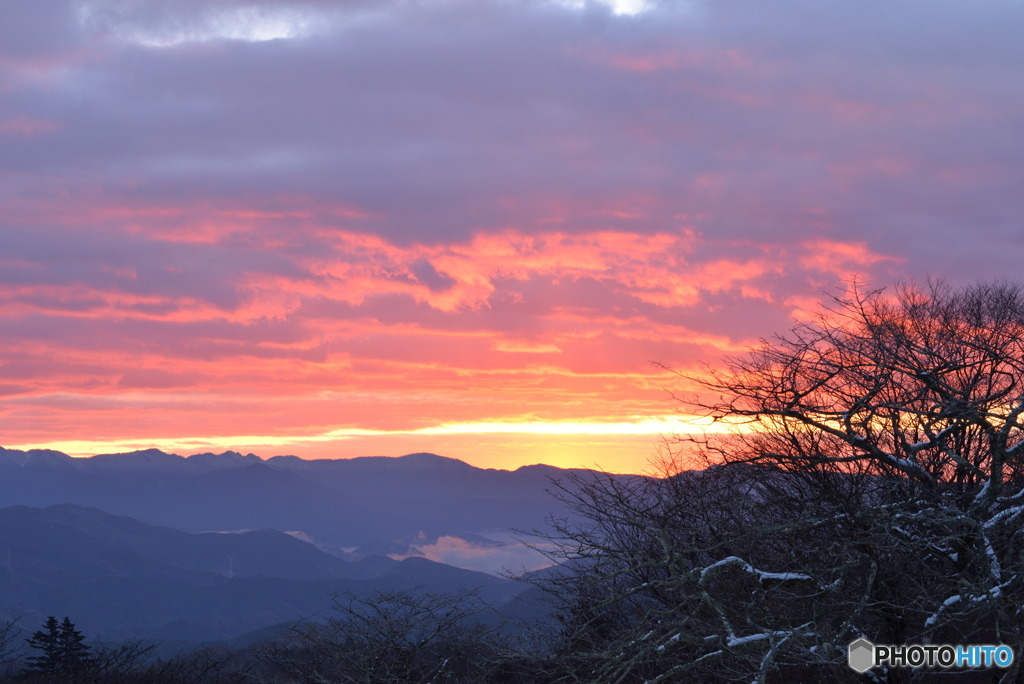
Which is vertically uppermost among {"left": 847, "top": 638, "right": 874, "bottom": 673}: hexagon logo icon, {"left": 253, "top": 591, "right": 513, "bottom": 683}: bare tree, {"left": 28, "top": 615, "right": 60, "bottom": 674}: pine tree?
{"left": 847, "top": 638, "right": 874, "bottom": 673}: hexagon logo icon

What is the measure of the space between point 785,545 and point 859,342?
3923mm

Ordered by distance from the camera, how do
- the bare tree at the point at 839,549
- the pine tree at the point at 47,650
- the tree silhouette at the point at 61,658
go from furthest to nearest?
the pine tree at the point at 47,650 → the tree silhouette at the point at 61,658 → the bare tree at the point at 839,549

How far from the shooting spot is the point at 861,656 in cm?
1437

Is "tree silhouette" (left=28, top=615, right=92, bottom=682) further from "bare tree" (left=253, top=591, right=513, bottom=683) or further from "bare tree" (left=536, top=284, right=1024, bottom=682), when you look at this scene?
"bare tree" (left=536, top=284, right=1024, bottom=682)

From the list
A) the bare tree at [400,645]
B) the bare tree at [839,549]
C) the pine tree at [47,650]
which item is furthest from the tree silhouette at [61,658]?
the bare tree at [839,549]

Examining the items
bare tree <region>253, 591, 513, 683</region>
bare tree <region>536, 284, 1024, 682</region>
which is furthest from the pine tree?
bare tree <region>536, 284, 1024, 682</region>

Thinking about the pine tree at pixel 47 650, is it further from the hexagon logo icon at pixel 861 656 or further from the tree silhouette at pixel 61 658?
the hexagon logo icon at pixel 861 656

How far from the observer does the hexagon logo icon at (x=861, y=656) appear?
14.3 meters

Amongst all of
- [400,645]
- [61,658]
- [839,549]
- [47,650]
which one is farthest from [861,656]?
[47,650]

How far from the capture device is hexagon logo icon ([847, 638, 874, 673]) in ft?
46.9

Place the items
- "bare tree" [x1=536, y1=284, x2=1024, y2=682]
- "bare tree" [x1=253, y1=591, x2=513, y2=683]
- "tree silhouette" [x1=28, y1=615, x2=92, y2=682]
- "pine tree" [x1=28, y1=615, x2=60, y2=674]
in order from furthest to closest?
"pine tree" [x1=28, y1=615, x2=60, y2=674], "tree silhouette" [x1=28, y1=615, x2=92, y2=682], "bare tree" [x1=253, y1=591, x2=513, y2=683], "bare tree" [x1=536, y1=284, x2=1024, y2=682]

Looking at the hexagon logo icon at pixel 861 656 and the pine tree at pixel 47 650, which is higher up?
the hexagon logo icon at pixel 861 656

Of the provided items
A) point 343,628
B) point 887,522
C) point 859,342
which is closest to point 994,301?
point 859,342

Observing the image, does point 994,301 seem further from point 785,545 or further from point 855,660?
point 855,660
